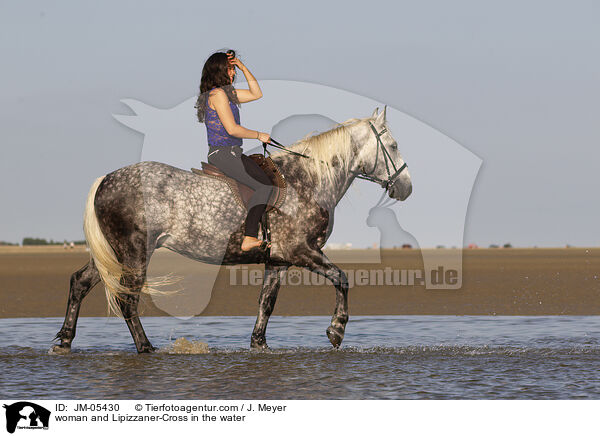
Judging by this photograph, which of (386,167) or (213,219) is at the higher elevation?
(386,167)

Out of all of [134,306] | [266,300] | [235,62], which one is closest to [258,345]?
[266,300]

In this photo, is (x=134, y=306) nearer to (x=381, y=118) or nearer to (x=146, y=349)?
(x=146, y=349)

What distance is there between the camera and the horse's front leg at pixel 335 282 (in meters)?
11.4

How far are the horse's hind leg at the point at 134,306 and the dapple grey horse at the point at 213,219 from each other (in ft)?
0.05

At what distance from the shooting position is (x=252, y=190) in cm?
1129

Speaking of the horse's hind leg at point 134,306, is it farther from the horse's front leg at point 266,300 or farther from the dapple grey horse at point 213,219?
the horse's front leg at point 266,300

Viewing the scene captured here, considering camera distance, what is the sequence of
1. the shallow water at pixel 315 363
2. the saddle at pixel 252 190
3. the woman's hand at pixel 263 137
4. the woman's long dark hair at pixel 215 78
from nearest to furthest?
1. the shallow water at pixel 315 363
2. the woman's hand at pixel 263 137
3. the woman's long dark hair at pixel 215 78
4. the saddle at pixel 252 190

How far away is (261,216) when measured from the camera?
37.0ft

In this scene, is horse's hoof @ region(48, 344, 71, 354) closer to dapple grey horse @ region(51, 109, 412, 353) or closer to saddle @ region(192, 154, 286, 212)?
dapple grey horse @ region(51, 109, 412, 353)

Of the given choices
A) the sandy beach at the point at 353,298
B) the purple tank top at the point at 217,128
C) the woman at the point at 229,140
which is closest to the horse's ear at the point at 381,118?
the woman at the point at 229,140

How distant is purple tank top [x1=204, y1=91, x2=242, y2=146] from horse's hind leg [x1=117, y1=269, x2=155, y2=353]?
215 cm

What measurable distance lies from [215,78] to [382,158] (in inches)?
107
